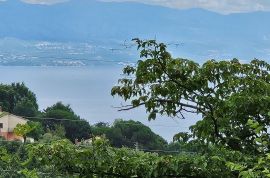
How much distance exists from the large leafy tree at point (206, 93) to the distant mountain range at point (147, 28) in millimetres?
139

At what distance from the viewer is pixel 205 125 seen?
2.70m

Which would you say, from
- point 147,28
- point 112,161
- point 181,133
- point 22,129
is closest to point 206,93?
point 181,133

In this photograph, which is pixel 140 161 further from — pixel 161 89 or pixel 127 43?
pixel 127 43

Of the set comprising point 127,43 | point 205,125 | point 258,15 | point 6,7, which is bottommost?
point 205,125

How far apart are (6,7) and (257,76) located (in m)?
90.9

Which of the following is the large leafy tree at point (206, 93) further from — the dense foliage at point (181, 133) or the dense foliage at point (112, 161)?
the dense foliage at point (112, 161)

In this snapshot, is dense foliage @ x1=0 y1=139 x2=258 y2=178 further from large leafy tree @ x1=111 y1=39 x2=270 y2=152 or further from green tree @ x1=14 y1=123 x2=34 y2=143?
large leafy tree @ x1=111 y1=39 x2=270 y2=152

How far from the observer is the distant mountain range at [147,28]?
1330 centimetres

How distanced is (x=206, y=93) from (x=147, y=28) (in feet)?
114

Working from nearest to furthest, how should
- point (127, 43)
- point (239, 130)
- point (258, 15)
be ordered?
point (239, 130)
point (127, 43)
point (258, 15)

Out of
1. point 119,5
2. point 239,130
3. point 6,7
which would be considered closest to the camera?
point 239,130

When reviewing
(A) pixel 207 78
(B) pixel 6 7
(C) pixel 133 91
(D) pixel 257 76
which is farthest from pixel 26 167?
(B) pixel 6 7

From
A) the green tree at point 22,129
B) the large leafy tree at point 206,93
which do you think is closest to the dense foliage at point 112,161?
the green tree at point 22,129

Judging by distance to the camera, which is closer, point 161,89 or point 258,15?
point 161,89
